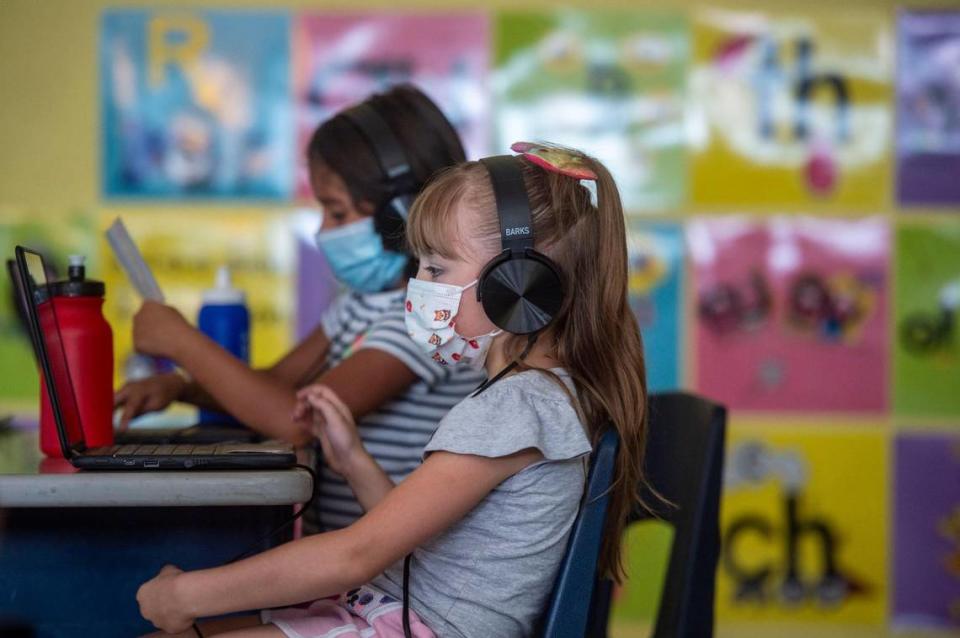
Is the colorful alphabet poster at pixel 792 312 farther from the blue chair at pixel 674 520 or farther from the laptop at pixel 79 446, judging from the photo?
the laptop at pixel 79 446

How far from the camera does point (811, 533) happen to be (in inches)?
102

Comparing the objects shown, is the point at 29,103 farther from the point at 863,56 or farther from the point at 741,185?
the point at 863,56

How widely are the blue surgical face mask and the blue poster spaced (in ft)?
3.66

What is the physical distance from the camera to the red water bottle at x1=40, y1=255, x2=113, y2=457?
3.99 ft

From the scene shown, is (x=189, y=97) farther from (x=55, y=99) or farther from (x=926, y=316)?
(x=926, y=316)

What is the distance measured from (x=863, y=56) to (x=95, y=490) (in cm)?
215

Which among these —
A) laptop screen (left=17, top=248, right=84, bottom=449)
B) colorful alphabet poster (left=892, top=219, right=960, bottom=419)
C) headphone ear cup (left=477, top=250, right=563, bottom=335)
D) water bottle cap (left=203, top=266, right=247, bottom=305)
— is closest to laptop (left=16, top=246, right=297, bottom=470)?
laptop screen (left=17, top=248, right=84, bottom=449)

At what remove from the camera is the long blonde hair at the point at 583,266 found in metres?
1.16

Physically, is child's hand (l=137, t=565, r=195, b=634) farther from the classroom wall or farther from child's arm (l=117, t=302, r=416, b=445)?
the classroom wall

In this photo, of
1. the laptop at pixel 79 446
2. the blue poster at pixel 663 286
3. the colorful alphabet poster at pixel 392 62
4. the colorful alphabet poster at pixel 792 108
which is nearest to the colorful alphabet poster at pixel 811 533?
the blue poster at pixel 663 286

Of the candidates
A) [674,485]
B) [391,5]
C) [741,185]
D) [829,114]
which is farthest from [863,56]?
[674,485]

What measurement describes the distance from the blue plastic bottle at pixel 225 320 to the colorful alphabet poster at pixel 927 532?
1.65 metres

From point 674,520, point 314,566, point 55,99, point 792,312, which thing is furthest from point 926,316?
point 55,99

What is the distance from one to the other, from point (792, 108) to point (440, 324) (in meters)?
1.70
